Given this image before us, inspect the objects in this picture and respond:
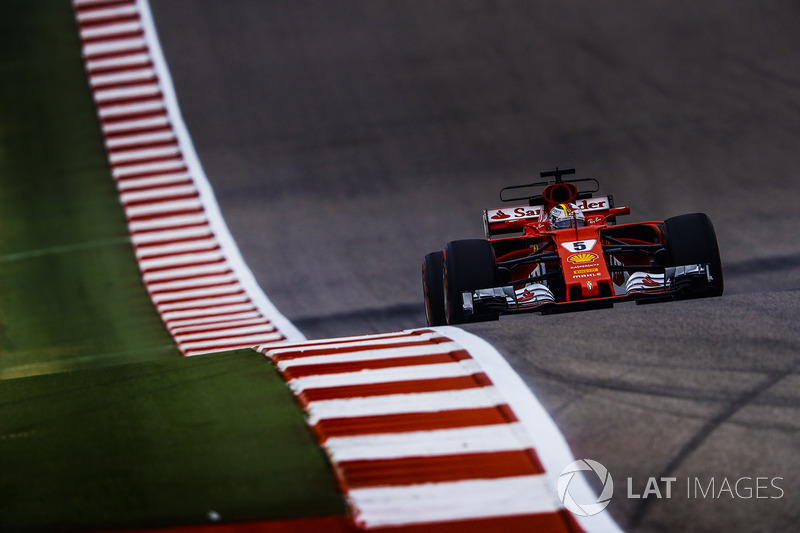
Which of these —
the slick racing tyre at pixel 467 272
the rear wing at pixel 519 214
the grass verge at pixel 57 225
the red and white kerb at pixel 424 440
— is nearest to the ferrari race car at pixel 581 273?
the slick racing tyre at pixel 467 272

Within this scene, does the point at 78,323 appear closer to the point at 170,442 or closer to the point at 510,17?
the point at 170,442

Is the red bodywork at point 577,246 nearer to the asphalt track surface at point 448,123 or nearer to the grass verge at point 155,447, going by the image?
the asphalt track surface at point 448,123

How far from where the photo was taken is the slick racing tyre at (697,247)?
4.58m

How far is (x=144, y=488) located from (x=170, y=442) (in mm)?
232

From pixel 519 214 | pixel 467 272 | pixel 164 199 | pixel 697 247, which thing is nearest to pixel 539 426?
pixel 467 272

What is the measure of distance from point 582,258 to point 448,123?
437cm

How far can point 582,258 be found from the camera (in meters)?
4.65

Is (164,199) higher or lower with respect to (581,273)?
higher

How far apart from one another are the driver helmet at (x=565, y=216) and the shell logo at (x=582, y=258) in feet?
1.84

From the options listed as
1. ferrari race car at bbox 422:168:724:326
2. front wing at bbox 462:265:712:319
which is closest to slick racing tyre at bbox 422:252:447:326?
ferrari race car at bbox 422:168:724:326

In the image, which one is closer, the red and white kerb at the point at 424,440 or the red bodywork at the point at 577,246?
the red and white kerb at the point at 424,440

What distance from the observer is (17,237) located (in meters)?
7.46

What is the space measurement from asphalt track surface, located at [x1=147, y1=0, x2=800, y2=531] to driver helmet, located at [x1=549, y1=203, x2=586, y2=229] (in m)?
1.45

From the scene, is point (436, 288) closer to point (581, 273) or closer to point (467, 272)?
point (467, 272)
